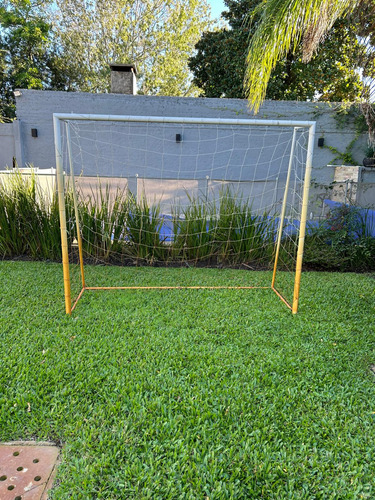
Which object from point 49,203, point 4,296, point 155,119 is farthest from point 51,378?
point 49,203

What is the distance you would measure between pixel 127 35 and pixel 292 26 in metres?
15.7

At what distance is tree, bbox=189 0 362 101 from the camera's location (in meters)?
11.0

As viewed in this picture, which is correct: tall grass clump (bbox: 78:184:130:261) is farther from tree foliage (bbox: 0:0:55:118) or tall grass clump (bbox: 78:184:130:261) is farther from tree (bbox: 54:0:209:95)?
tree (bbox: 54:0:209:95)

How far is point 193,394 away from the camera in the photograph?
182 centimetres

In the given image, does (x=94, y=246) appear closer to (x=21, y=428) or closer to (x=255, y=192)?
(x=21, y=428)

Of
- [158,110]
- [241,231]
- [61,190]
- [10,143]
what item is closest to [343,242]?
[241,231]

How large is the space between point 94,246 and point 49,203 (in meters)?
0.83

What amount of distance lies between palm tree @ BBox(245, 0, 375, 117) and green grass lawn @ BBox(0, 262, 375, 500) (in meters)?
2.82

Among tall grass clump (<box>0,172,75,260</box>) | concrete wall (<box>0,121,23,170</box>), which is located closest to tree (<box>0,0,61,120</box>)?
concrete wall (<box>0,121,23,170</box>)

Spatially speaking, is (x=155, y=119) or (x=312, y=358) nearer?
(x=312, y=358)

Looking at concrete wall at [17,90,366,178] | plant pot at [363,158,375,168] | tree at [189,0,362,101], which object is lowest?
plant pot at [363,158,375,168]

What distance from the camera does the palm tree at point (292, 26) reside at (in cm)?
335

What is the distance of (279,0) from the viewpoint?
3504mm

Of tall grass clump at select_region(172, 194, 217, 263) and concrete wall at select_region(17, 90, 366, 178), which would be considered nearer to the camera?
tall grass clump at select_region(172, 194, 217, 263)
